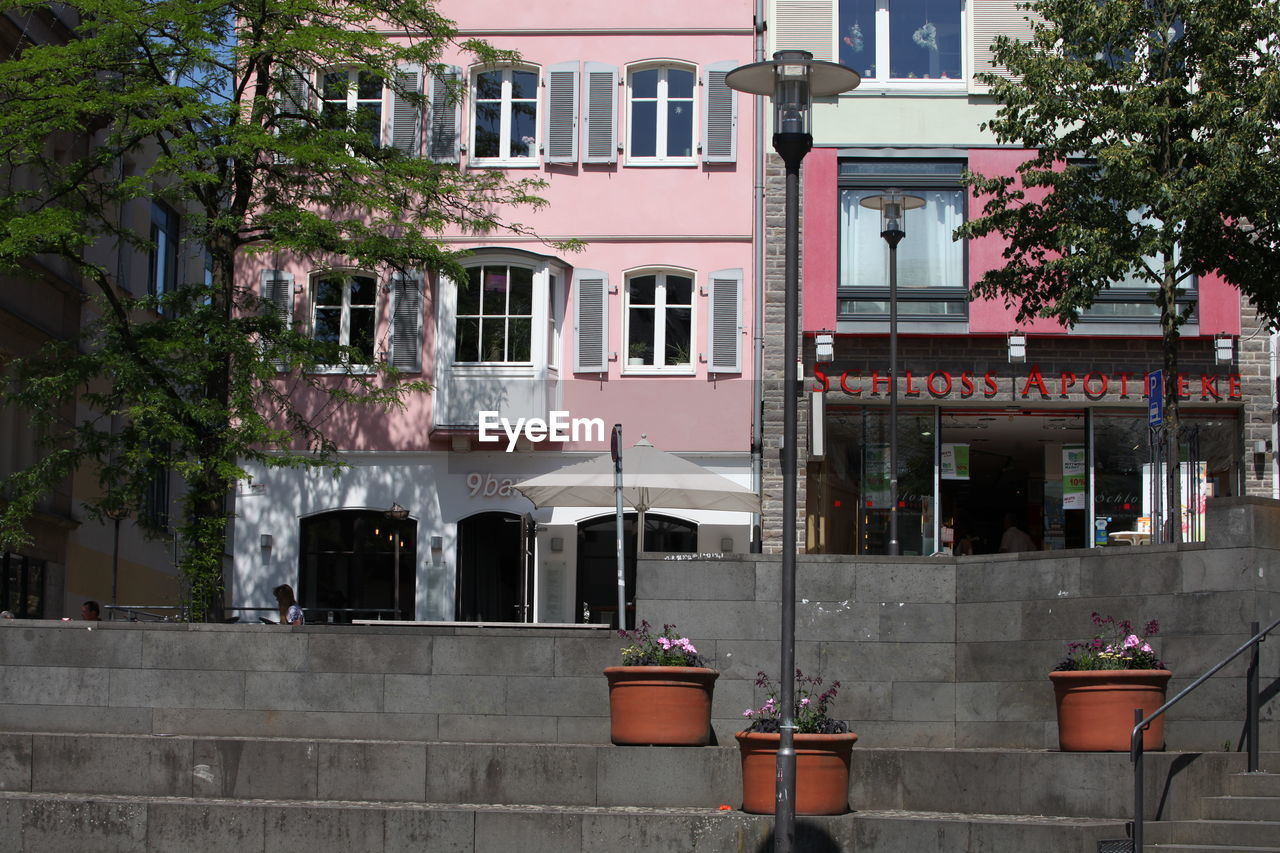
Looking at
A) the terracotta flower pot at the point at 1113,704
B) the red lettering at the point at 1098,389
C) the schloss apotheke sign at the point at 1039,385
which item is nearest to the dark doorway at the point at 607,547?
the schloss apotheke sign at the point at 1039,385

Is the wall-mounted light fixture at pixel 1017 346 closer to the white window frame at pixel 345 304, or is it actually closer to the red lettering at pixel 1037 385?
the red lettering at pixel 1037 385

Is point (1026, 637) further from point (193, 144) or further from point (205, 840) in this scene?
point (193, 144)

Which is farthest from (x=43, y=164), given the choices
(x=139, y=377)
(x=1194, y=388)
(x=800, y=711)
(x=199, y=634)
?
(x=1194, y=388)

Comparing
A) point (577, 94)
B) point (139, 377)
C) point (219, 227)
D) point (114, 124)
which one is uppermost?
point (577, 94)

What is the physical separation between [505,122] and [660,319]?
3801 mm

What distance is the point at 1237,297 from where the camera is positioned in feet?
79.9

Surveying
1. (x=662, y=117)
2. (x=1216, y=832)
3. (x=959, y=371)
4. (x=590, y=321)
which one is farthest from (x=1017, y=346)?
(x=1216, y=832)

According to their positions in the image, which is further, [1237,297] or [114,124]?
[1237,297]

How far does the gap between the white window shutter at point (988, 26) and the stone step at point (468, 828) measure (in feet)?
44.9

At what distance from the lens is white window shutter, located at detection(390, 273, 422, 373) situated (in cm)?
2608

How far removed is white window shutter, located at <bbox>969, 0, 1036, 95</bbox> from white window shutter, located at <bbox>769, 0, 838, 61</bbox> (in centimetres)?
196

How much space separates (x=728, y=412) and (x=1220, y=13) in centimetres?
941

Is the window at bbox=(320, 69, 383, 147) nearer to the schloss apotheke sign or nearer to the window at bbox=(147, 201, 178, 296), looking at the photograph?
the schloss apotheke sign

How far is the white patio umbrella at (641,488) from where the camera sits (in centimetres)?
2114
